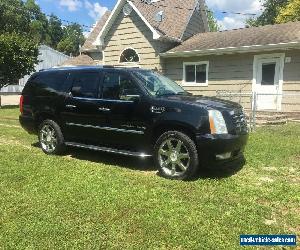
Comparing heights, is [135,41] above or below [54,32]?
below

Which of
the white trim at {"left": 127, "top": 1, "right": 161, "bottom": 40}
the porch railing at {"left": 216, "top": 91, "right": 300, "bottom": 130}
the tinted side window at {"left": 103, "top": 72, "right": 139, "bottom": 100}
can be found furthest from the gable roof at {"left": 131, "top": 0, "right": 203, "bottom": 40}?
the tinted side window at {"left": 103, "top": 72, "right": 139, "bottom": 100}

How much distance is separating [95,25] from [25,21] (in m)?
47.1

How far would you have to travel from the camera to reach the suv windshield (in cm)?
709

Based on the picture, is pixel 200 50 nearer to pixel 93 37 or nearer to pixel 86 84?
pixel 86 84

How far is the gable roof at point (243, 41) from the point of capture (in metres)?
15.3

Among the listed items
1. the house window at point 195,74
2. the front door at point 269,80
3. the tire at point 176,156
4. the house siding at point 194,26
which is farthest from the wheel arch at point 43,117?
the house siding at point 194,26

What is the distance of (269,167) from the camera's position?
7.29 m

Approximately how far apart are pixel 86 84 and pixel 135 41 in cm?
1246

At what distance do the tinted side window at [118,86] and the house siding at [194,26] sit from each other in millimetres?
13686

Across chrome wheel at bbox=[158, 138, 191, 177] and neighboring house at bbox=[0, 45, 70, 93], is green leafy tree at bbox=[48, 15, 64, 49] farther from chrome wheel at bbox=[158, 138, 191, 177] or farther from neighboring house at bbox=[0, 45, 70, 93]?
chrome wheel at bbox=[158, 138, 191, 177]

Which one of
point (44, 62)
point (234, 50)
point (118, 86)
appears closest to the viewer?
point (118, 86)

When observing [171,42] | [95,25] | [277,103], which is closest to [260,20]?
[95,25]

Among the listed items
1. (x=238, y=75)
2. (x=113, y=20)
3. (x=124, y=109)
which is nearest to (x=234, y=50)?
(x=238, y=75)

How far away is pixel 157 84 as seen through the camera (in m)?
7.38
